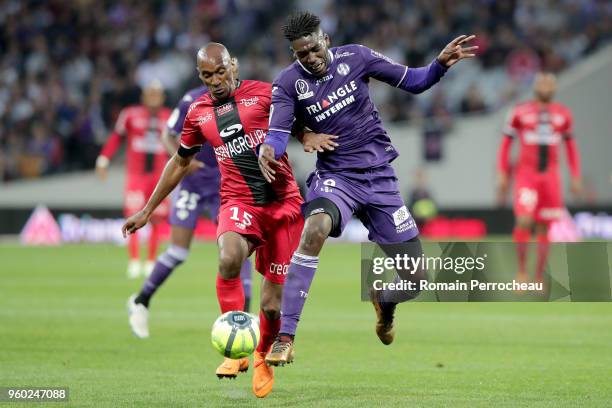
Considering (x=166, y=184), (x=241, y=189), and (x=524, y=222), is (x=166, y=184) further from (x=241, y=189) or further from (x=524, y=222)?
(x=524, y=222)

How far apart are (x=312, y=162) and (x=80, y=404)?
17.3 meters

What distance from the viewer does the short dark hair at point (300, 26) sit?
7.39 meters

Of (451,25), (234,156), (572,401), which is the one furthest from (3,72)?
(572,401)

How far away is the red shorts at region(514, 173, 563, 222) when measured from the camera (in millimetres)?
14234

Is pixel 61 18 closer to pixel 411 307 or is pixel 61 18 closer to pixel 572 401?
pixel 411 307

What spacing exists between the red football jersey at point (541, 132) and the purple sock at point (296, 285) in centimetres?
760

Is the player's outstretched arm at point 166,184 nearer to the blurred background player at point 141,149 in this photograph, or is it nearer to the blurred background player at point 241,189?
the blurred background player at point 241,189

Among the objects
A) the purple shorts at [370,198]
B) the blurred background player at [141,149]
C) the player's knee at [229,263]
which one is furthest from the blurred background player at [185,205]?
the blurred background player at [141,149]

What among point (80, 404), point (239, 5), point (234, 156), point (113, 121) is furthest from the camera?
point (239, 5)

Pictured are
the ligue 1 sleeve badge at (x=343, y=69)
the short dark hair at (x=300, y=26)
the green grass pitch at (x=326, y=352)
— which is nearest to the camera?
the green grass pitch at (x=326, y=352)

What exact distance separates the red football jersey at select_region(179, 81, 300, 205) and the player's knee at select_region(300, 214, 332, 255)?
49 centimetres

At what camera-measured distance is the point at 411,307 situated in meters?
12.9

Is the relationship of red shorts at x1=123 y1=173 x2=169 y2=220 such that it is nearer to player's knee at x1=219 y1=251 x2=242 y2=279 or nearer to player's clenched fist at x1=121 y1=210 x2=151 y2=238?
player's clenched fist at x1=121 y1=210 x2=151 y2=238

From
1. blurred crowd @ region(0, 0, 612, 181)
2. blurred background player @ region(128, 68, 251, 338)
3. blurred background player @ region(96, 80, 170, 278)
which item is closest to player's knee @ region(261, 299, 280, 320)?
blurred background player @ region(128, 68, 251, 338)
